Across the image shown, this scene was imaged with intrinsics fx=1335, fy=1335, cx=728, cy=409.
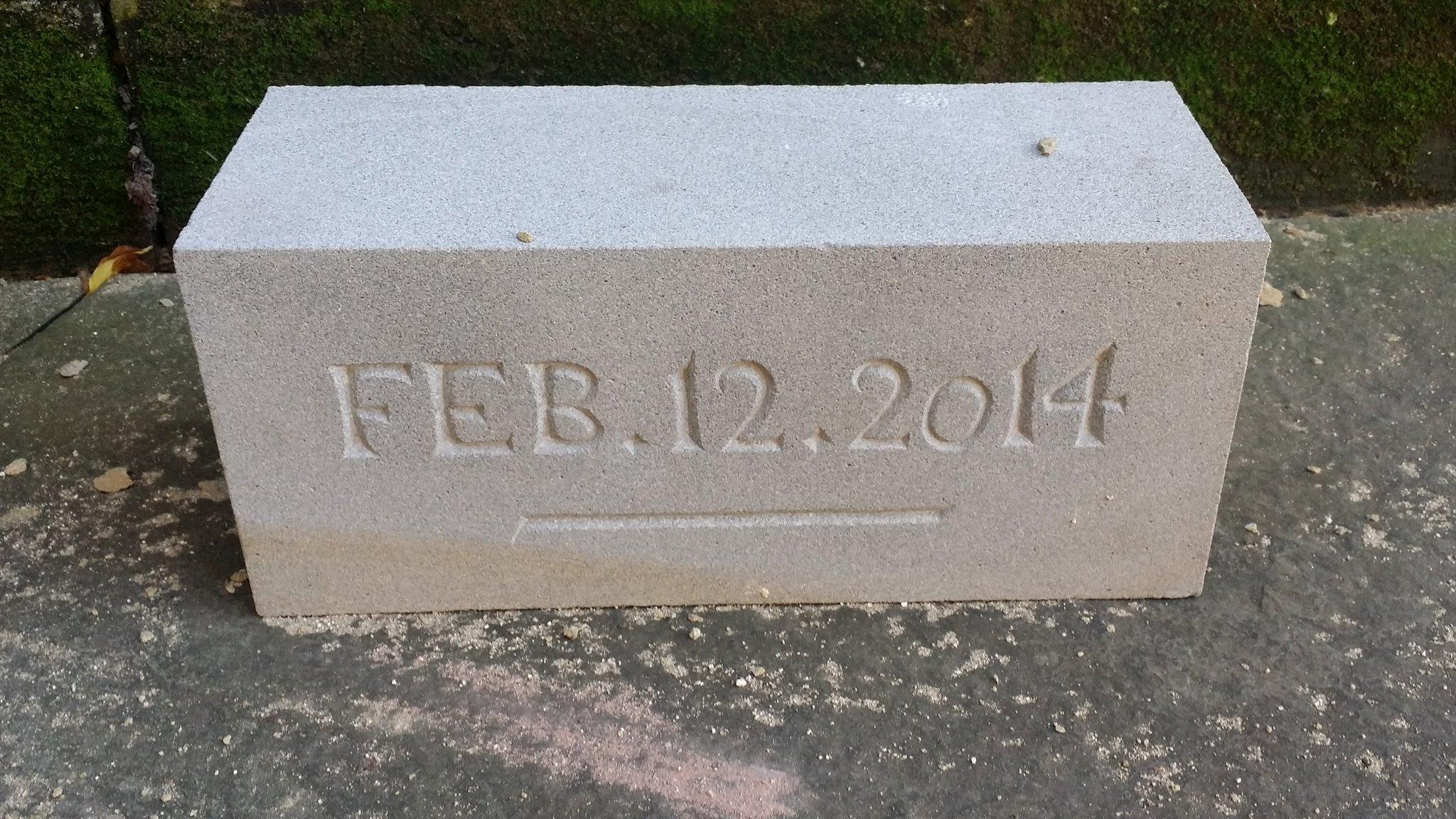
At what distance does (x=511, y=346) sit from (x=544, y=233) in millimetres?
200

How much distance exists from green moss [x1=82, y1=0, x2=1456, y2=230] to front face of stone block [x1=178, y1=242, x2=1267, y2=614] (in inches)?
55.3

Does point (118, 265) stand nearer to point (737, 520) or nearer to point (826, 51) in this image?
point (826, 51)

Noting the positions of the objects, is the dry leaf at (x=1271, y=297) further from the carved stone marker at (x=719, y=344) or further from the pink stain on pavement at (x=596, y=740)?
the pink stain on pavement at (x=596, y=740)

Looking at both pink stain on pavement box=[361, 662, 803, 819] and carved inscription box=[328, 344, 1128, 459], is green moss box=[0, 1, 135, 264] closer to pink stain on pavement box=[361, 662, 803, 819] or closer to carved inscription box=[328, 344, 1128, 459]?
carved inscription box=[328, 344, 1128, 459]

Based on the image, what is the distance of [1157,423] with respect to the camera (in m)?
2.33

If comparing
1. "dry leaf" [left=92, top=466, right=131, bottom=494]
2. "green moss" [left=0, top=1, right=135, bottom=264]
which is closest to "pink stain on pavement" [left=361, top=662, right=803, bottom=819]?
"dry leaf" [left=92, top=466, right=131, bottom=494]

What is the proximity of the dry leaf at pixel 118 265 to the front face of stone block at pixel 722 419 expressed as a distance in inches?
56.8

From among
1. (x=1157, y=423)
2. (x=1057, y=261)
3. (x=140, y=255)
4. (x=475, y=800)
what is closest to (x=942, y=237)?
(x=1057, y=261)

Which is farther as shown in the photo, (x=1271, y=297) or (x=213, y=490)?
(x=1271, y=297)

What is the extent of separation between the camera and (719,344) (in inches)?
87.1

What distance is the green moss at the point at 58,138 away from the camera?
3250 mm

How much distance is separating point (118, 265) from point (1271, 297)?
3019mm

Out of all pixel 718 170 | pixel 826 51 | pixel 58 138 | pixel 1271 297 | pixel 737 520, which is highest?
pixel 718 170

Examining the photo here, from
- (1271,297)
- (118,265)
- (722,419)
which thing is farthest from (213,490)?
(1271,297)
